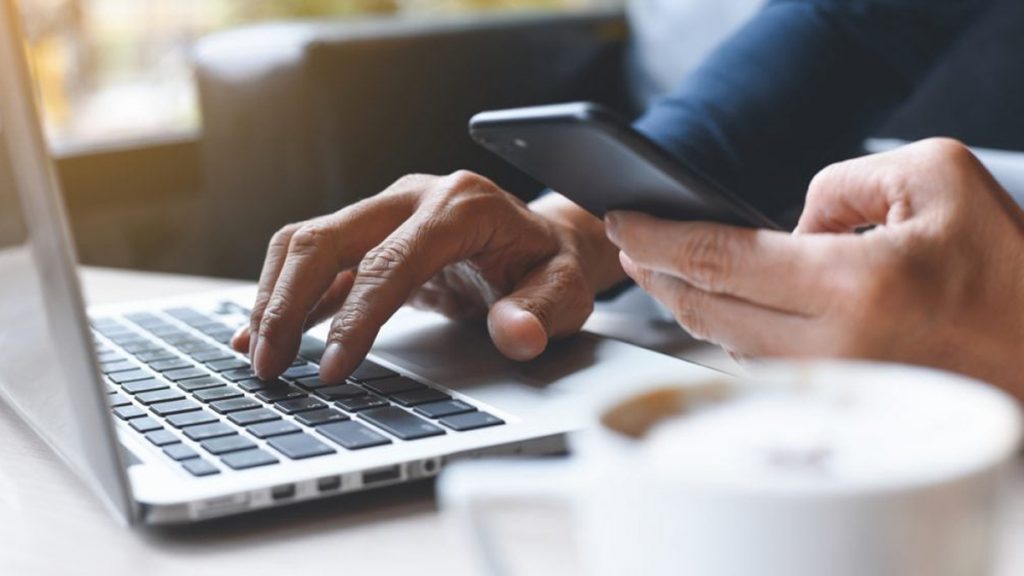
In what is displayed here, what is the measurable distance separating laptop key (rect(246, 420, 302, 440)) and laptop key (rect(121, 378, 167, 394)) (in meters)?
0.11

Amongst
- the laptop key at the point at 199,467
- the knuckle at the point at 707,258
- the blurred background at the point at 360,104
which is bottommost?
the blurred background at the point at 360,104

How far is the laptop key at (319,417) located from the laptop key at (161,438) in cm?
5

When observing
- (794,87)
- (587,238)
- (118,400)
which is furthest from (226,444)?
(794,87)

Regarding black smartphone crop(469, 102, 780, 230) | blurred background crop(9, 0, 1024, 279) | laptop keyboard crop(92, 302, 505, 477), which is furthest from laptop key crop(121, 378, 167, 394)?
blurred background crop(9, 0, 1024, 279)

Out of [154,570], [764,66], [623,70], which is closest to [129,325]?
[154,570]

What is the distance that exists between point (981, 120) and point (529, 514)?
3.70 ft

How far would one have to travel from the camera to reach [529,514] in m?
0.43

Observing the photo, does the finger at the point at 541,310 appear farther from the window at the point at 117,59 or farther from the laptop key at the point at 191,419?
the window at the point at 117,59

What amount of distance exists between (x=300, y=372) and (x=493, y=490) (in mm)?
389

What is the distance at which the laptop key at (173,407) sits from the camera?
0.55 m

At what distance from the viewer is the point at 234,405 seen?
1.81 feet

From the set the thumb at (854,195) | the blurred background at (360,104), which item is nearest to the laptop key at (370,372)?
the thumb at (854,195)

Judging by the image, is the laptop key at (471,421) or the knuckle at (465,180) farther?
the knuckle at (465,180)

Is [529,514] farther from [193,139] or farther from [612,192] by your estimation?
[193,139]
